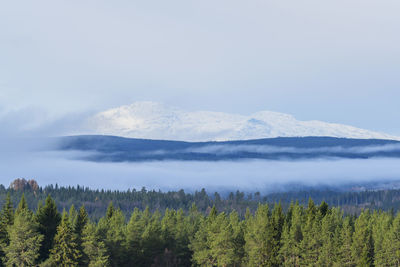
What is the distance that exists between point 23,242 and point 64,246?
7701 millimetres

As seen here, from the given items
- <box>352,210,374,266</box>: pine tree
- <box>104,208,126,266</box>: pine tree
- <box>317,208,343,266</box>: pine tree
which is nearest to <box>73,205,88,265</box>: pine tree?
<box>104,208,126,266</box>: pine tree

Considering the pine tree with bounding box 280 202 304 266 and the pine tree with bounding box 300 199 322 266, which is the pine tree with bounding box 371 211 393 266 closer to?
the pine tree with bounding box 300 199 322 266

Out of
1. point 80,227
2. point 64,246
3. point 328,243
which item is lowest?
point 64,246

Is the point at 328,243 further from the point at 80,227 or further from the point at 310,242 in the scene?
the point at 80,227

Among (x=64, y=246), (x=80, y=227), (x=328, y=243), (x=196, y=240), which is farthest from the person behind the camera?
(x=196, y=240)

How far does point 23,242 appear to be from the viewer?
457 feet

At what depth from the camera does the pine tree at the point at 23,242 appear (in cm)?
13862

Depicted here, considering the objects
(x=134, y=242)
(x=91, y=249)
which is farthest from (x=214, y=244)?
(x=91, y=249)

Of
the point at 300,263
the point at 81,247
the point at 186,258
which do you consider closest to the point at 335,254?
the point at 300,263

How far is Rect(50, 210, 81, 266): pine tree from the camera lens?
14212cm

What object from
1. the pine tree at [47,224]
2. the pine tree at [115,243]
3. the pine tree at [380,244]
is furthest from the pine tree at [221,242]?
the pine tree at [47,224]

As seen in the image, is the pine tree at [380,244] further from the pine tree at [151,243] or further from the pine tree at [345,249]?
the pine tree at [151,243]

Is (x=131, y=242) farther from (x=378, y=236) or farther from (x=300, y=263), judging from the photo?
(x=378, y=236)

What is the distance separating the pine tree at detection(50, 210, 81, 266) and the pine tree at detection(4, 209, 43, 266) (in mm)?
3180
